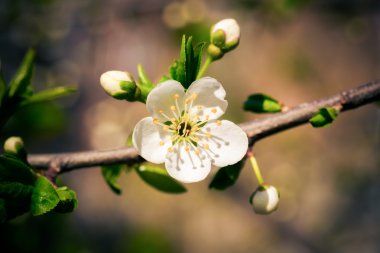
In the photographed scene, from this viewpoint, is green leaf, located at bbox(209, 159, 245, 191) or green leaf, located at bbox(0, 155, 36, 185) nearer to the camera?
green leaf, located at bbox(0, 155, 36, 185)

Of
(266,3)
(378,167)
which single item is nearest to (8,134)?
(266,3)

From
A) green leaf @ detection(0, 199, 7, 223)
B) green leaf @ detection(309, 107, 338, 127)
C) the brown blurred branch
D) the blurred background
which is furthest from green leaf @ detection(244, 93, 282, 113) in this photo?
the blurred background

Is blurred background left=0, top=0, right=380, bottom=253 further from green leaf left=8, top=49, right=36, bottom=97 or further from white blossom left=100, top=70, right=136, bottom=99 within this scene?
white blossom left=100, top=70, right=136, bottom=99

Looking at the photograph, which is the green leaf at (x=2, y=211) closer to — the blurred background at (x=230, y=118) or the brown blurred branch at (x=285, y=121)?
the brown blurred branch at (x=285, y=121)

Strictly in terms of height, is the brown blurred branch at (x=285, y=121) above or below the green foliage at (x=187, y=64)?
below

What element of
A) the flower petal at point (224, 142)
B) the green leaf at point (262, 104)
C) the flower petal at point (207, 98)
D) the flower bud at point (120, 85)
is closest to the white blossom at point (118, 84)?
the flower bud at point (120, 85)

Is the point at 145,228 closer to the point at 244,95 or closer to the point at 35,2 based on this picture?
the point at 244,95
